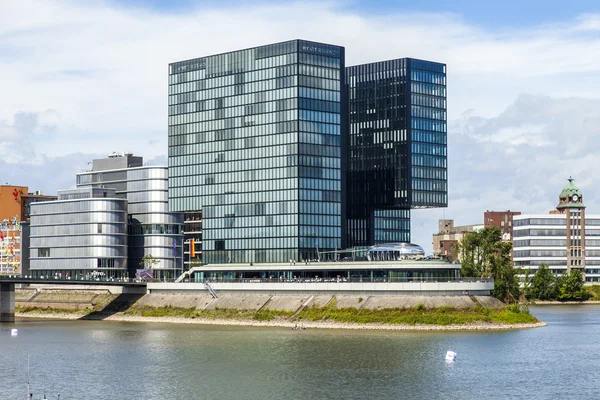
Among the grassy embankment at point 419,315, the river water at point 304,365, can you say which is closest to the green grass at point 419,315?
the grassy embankment at point 419,315

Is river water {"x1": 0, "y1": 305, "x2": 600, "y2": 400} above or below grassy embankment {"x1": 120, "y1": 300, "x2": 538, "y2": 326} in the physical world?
below

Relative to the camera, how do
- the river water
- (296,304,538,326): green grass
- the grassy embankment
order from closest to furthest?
the river water, (296,304,538,326): green grass, the grassy embankment

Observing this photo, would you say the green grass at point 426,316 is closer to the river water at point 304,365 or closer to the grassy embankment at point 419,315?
the grassy embankment at point 419,315

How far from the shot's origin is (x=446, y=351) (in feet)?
450

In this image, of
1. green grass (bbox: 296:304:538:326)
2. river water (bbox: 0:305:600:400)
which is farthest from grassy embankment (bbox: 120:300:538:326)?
river water (bbox: 0:305:600:400)

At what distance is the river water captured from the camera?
109m

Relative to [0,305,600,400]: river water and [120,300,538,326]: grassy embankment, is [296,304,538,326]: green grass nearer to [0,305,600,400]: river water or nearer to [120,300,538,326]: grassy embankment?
[120,300,538,326]: grassy embankment

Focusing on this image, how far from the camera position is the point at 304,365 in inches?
5000

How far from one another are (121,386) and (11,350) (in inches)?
1666

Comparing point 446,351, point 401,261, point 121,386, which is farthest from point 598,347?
point 121,386

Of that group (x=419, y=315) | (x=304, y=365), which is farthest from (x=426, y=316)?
(x=304, y=365)

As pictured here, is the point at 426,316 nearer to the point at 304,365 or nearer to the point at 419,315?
the point at 419,315

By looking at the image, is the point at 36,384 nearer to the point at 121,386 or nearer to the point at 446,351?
the point at 121,386

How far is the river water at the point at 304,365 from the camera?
109m
